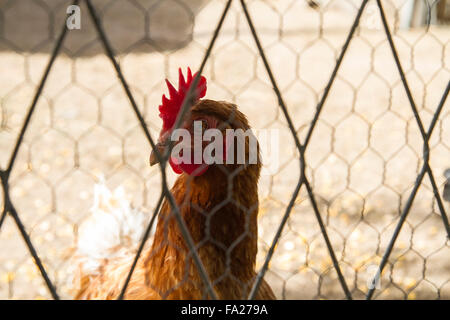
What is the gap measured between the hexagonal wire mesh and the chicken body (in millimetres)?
114

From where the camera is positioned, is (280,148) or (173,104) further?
(280,148)

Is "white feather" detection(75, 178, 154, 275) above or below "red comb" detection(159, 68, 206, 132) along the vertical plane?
below

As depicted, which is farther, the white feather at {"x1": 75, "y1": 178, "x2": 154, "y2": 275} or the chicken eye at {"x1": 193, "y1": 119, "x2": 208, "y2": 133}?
the white feather at {"x1": 75, "y1": 178, "x2": 154, "y2": 275}

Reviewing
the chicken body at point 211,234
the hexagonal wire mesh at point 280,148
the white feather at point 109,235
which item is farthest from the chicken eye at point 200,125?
the white feather at point 109,235

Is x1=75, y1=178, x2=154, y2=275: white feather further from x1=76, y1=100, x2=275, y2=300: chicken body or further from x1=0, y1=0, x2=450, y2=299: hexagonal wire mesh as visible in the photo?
x1=76, y1=100, x2=275, y2=300: chicken body

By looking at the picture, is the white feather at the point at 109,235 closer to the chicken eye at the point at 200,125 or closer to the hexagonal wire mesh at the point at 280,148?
the hexagonal wire mesh at the point at 280,148

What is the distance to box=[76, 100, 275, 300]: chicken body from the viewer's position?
110 centimetres

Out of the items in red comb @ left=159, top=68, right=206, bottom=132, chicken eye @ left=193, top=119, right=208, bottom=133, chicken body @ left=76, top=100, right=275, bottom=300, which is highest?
red comb @ left=159, top=68, right=206, bottom=132

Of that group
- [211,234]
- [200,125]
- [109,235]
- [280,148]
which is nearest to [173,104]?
[200,125]

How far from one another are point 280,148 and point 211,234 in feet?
6.15

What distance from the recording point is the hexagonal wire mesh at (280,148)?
61.2 inches

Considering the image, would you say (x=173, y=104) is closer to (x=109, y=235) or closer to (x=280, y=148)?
(x=109, y=235)

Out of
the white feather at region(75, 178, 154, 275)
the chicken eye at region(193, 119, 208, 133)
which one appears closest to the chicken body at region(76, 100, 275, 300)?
the chicken eye at region(193, 119, 208, 133)

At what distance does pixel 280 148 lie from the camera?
2.96 metres
